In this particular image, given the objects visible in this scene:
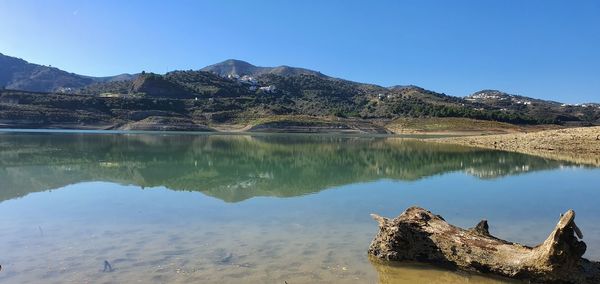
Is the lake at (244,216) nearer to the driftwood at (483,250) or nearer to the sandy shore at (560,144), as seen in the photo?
the driftwood at (483,250)

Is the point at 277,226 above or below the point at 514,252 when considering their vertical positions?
below

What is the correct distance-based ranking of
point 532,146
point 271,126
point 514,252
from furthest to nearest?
point 271,126
point 532,146
point 514,252

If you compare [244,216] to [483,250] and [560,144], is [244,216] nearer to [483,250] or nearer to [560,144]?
[483,250]

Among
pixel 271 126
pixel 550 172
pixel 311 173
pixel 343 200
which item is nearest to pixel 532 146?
pixel 550 172

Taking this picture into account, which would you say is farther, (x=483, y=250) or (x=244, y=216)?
(x=244, y=216)

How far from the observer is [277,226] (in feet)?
36.8

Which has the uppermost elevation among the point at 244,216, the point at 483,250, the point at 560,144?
the point at 560,144

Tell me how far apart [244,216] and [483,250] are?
A: 6.46 m

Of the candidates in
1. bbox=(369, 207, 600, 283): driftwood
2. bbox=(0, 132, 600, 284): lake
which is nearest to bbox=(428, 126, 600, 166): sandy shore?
bbox=(0, 132, 600, 284): lake

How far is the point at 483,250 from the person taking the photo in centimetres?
766

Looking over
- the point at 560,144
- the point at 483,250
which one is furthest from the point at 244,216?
the point at 560,144

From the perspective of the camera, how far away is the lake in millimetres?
7852

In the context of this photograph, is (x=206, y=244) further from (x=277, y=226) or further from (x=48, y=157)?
(x=48, y=157)

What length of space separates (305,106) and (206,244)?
147746 millimetres
